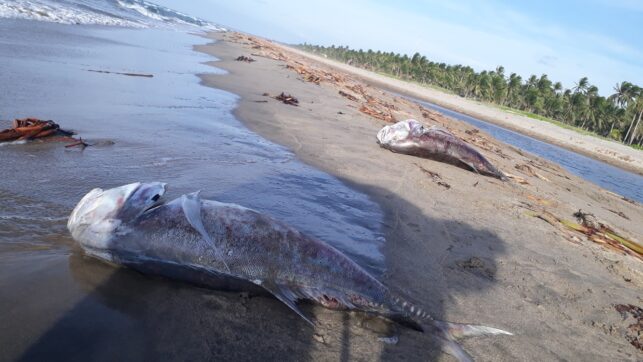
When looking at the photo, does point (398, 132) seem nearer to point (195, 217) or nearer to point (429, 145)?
point (429, 145)

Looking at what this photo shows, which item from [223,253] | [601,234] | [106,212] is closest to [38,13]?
[106,212]

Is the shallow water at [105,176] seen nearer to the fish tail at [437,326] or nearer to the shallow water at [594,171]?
the fish tail at [437,326]


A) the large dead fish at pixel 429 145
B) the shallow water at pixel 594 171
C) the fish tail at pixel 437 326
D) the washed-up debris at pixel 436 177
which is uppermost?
the large dead fish at pixel 429 145

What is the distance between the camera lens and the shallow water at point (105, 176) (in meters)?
2.70

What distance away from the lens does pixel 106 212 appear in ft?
10.3

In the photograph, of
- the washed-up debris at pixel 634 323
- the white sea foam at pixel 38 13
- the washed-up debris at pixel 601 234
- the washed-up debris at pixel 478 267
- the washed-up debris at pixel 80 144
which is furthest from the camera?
the white sea foam at pixel 38 13

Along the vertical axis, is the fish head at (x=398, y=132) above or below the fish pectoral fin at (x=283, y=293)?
above

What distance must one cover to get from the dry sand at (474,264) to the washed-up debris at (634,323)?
0.23 ft

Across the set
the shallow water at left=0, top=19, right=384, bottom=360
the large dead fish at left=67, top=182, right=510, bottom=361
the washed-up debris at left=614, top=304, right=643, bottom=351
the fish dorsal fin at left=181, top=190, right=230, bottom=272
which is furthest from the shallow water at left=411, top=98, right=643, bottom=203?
the fish dorsal fin at left=181, top=190, right=230, bottom=272

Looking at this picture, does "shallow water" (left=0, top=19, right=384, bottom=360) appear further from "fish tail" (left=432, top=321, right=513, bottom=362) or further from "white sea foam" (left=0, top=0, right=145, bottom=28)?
"white sea foam" (left=0, top=0, right=145, bottom=28)

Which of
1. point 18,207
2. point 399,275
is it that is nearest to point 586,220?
point 399,275

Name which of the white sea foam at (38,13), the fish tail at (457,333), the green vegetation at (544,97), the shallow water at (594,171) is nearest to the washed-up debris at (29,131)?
the fish tail at (457,333)

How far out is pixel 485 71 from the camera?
10862 centimetres

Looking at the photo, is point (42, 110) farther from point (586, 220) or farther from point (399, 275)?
point (586, 220)
